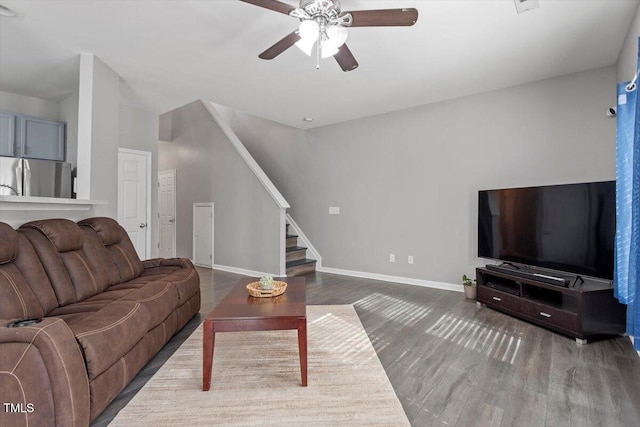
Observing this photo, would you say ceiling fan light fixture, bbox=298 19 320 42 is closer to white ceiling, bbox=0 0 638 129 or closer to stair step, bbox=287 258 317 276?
white ceiling, bbox=0 0 638 129

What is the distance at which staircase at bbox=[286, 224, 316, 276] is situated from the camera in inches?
212

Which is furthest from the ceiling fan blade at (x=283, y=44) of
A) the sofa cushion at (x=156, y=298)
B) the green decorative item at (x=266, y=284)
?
the sofa cushion at (x=156, y=298)

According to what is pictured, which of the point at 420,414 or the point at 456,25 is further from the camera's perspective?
the point at 456,25

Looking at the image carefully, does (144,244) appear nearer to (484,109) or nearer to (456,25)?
(456,25)

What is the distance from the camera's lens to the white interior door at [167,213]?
6930 mm

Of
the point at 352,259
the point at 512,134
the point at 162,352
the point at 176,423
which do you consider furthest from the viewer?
the point at 352,259

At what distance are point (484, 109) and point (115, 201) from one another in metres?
4.61

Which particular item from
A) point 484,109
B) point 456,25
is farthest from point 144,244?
point 484,109

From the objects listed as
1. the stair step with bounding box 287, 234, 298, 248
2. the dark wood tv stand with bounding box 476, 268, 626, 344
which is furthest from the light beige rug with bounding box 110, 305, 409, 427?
the stair step with bounding box 287, 234, 298, 248

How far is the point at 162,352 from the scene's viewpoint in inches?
96.3

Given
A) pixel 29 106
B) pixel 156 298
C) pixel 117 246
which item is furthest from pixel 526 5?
pixel 29 106

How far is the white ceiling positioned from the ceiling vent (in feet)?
0.27

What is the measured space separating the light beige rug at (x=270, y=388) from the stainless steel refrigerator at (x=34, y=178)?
2952 mm

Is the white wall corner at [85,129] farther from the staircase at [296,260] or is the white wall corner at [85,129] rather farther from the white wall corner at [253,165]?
the staircase at [296,260]
